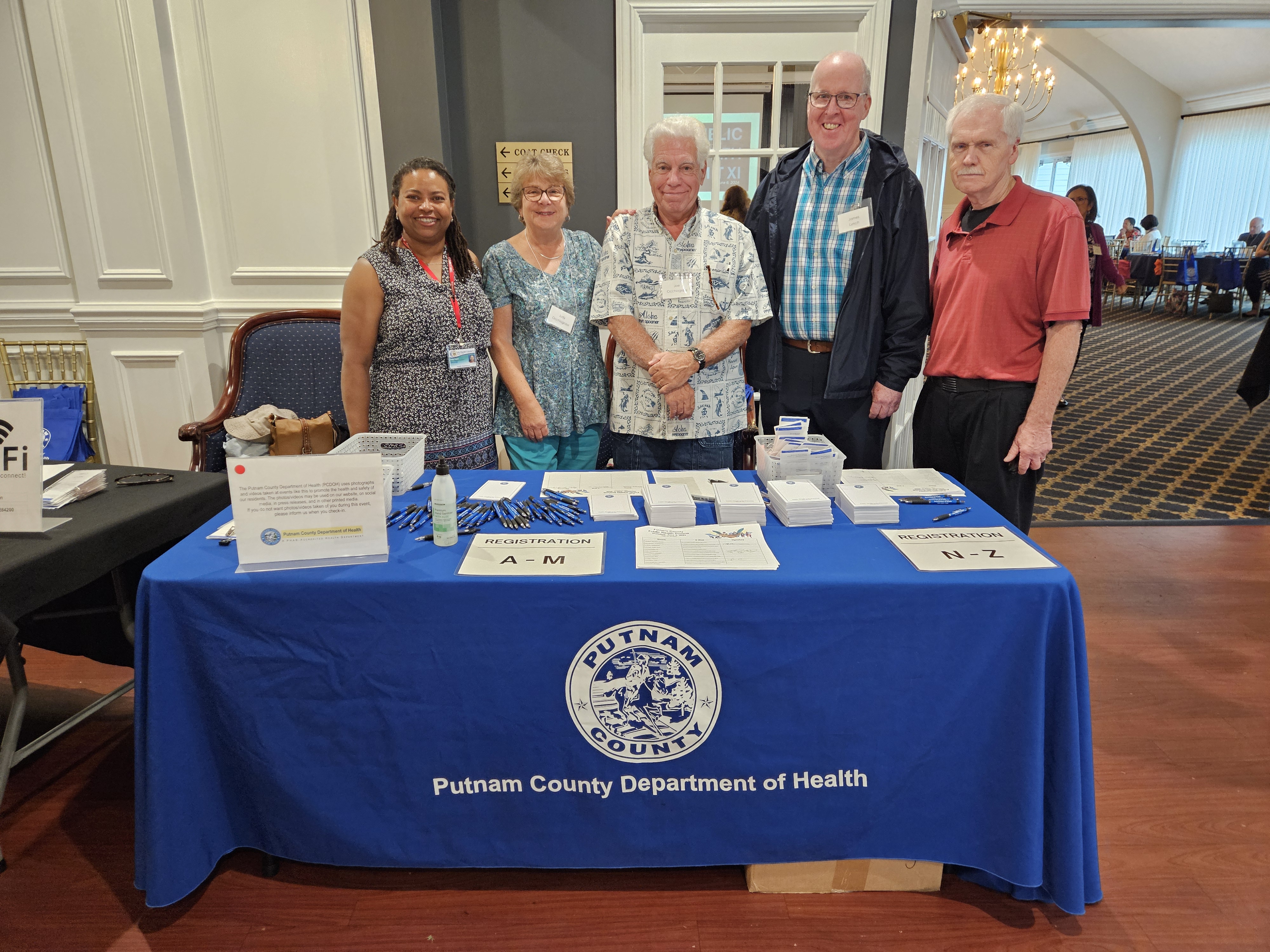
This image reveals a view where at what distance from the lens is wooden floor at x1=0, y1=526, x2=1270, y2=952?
4.85 feet

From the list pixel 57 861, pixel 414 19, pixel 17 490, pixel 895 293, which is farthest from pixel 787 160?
pixel 57 861

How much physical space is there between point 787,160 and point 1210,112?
16130mm

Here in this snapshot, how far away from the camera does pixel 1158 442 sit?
5.09m

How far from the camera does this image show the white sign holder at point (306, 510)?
1.37 metres

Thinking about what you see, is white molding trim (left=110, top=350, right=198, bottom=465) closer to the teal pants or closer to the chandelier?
the teal pants

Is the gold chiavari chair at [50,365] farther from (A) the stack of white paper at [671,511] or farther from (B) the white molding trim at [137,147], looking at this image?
(A) the stack of white paper at [671,511]

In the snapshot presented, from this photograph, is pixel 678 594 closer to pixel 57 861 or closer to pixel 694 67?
pixel 57 861

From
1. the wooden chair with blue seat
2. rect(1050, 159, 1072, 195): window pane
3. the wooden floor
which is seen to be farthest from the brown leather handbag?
rect(1050, 159, 1072, 195): window pane

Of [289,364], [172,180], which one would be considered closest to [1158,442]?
[289,364]

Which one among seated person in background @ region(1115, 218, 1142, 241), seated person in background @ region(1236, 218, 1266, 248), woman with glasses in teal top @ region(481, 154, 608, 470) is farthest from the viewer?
seated person in background @ region(1115, 218, 1142, 241)

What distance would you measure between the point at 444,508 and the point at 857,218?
4.83 feet

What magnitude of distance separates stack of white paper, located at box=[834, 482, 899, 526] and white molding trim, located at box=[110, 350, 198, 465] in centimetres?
318

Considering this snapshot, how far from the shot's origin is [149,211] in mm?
3299

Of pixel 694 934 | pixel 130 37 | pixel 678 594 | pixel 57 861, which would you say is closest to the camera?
pixel 678 594
